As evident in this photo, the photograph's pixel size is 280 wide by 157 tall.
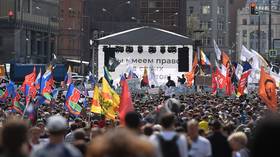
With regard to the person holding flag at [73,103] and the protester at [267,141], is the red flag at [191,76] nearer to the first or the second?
the person holding flag at [73,103]

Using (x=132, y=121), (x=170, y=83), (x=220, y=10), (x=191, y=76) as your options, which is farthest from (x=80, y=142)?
(x=220, y=10)

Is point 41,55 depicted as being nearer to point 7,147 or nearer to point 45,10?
point 45,10

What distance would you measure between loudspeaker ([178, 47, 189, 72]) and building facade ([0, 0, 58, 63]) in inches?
1467

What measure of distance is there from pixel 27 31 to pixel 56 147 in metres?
87.2

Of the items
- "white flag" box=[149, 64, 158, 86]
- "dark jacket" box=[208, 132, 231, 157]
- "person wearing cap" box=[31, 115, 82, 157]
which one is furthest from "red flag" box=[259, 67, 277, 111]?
"white flag" box=[149, 64, 158, 86]

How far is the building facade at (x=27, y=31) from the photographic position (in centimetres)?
9119

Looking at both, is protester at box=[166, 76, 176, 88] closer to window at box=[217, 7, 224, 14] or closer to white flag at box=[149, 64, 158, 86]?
white flag at box=[149, 64, 158, 86]

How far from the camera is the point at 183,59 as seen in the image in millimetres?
50406

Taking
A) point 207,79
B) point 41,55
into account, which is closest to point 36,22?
point 41,55

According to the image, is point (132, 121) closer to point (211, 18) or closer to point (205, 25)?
point (211, 18)

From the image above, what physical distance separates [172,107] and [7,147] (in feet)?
22.8

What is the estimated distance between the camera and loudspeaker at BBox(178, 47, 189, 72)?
5016 cm

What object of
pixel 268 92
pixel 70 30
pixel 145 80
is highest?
pixel 70 30

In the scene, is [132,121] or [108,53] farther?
[108,53]
